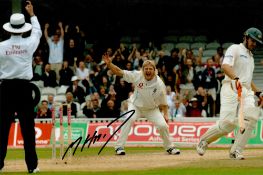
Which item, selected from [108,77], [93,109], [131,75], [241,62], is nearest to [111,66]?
[131,75]

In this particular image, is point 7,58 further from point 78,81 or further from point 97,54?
point 97,54

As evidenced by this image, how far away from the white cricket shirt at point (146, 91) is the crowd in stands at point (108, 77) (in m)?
8.02

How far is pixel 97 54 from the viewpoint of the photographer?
110 feet

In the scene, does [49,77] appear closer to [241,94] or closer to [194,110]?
[194,110]

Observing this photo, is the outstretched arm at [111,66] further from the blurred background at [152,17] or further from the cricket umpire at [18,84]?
the blurred background at [152,17]

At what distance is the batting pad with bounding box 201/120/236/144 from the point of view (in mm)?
17391

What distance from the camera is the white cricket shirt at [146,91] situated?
64.6 ft

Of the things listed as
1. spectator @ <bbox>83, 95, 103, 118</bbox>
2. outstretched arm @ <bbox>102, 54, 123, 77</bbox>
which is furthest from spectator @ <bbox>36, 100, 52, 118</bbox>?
outstretched arm @ <bbox>102, 54, 123, 77</bbox>

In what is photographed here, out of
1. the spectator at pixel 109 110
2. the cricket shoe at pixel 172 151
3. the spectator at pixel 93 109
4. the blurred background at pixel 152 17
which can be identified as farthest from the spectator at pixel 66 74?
the cricket shoe at pixel 172 151

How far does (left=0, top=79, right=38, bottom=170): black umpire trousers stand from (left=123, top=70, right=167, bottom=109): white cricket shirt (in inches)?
182

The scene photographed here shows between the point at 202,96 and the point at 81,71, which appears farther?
the point at 81,71

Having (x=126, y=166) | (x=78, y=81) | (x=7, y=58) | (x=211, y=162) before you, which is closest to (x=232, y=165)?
(x=211, y=162)

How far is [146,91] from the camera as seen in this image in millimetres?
19859

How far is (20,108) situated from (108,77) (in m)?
16.0
